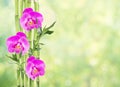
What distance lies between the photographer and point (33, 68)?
1499mm

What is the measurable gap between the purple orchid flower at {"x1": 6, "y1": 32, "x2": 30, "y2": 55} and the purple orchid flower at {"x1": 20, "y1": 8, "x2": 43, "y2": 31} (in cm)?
3

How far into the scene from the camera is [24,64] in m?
1.53

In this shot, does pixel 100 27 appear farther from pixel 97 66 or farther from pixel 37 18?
pixel 37 18

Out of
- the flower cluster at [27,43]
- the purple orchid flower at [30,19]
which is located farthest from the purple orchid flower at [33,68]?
→ the purple orchid flower at [30,19]

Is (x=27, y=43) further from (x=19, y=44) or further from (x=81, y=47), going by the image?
(x=81, y=47)

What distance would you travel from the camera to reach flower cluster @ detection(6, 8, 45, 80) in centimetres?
149

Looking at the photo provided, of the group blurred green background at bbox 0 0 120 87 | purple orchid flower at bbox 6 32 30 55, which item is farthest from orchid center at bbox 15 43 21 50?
blurred green background at bbox 0 0 120 87

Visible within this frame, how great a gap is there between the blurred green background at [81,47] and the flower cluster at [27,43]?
6.08ft

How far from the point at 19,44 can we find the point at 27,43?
0.03m

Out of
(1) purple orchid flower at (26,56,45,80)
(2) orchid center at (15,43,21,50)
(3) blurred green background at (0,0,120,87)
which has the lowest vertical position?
(3) blurred green background at (0,0,120,87)

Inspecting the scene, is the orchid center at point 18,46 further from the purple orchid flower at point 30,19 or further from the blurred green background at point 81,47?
the blurred green background at point 81,47

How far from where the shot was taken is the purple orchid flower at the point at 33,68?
4.88ft

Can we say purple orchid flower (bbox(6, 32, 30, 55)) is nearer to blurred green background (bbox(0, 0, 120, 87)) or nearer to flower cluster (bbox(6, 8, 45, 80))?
flower cluster (bbox(6, 8, 45, 80))

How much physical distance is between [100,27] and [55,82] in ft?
1.97
